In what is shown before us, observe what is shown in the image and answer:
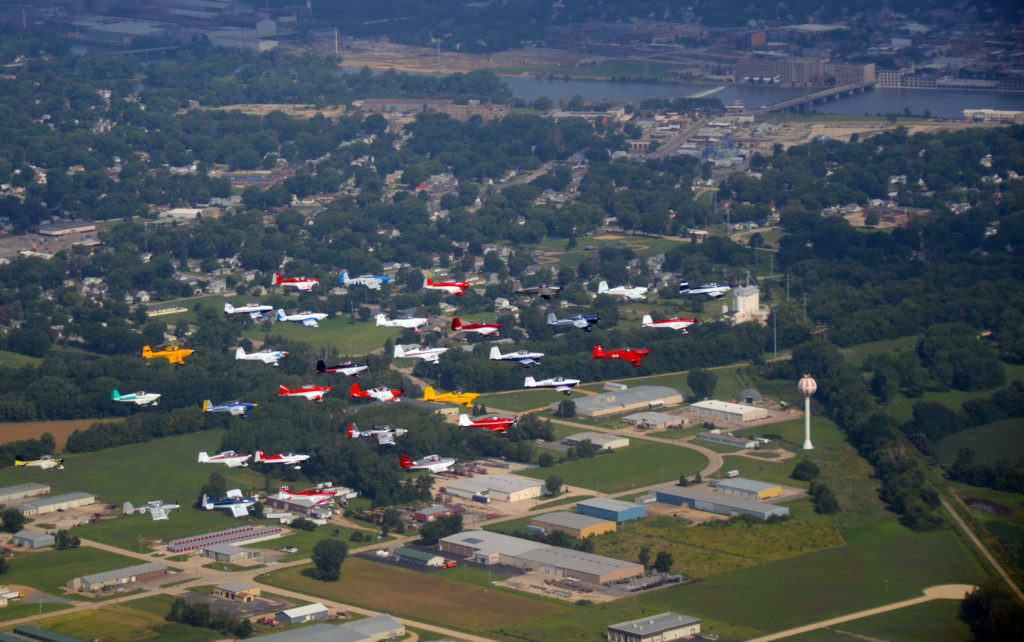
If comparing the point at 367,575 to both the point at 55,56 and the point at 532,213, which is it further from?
the point at 55,56

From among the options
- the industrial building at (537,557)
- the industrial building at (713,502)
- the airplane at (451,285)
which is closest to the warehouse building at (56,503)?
the industrial building at (537,557)

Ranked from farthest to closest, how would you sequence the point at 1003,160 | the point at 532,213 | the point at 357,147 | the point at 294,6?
the point at 294,6 → the point at 357,147 → the point at 1003,160 → the point at 532,213

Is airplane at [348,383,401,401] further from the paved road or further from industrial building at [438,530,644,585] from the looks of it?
the paved road

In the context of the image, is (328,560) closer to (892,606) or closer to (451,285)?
(451,285)

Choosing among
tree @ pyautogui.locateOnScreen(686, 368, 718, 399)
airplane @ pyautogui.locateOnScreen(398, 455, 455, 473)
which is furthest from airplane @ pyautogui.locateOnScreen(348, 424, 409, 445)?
tree @ pyautogui.locateOnScreen(686, 368, 718, 399)

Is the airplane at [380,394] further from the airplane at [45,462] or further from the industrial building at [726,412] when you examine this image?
the industrial building at [726,412]

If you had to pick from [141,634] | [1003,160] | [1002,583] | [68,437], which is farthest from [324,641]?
[1003,160]
